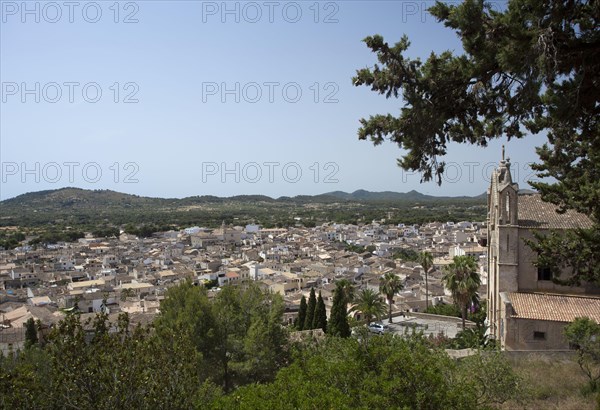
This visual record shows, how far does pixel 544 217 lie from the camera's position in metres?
22.1

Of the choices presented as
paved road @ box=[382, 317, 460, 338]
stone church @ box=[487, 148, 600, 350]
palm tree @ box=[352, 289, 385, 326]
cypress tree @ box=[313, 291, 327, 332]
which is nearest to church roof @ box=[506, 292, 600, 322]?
stone church @ box=[487, 148, 600, 350]

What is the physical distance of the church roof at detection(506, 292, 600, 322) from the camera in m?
20.1

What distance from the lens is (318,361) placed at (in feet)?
33.9

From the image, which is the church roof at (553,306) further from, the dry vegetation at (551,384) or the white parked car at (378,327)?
the white parked car at (378,327)

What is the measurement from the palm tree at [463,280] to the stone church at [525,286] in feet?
11.9

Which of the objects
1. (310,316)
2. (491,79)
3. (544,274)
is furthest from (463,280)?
(491,79)

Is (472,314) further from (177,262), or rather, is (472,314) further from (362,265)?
(177,262)

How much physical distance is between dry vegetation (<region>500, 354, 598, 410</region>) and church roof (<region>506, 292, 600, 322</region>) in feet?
5.62

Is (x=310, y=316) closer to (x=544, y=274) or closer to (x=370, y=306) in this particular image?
(x=370, y=306)

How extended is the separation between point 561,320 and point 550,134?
1117 cm

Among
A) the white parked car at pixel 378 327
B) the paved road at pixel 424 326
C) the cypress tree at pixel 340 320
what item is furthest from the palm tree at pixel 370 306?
the cypress tree at pixel 340 320

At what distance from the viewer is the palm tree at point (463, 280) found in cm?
2816

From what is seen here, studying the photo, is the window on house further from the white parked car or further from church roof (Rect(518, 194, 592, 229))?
the white parked car

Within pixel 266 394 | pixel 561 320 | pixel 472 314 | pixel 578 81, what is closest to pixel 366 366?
pixel 266 394
